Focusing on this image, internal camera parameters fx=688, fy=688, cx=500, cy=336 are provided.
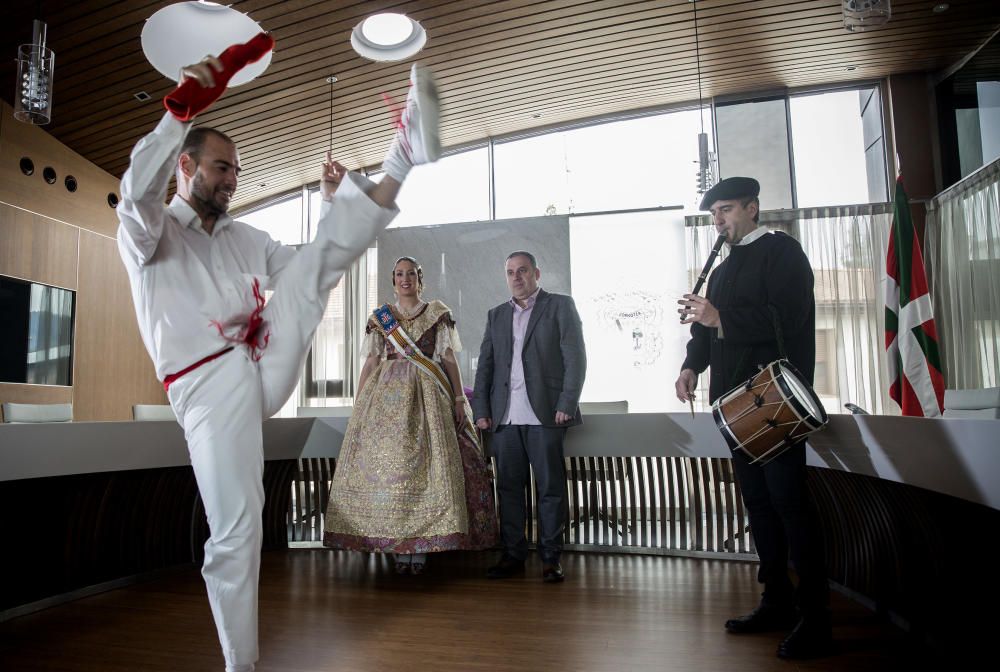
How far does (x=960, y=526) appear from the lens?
5.93 ft

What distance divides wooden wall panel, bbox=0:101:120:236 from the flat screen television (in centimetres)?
69

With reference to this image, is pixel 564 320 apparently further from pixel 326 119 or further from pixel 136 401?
pixel 136 401

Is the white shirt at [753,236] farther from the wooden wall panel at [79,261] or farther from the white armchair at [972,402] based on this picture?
the wooden wall panel at [79,261]

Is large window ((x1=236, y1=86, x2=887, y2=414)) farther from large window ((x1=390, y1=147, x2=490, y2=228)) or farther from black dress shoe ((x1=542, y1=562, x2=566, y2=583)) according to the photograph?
black dress shoe ((x1=542, y1=562, x2=566, y2=583))

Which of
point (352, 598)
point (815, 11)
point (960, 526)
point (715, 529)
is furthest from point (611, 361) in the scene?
point (960, 526)

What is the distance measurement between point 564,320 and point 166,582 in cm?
211

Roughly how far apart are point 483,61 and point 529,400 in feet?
11.9

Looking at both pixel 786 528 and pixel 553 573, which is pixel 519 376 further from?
pixel 786 528

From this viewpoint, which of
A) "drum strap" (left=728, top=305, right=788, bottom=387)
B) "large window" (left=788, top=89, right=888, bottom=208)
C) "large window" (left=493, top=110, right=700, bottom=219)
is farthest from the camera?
"large window" (left=493, top=110, right=700, bottom=219)

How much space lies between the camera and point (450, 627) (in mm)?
2271

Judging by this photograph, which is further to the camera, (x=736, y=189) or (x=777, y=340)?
(x=736, y=189)

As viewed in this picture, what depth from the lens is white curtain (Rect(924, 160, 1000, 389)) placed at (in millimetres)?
5352

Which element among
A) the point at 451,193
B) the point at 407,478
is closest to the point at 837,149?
the point at 451,193

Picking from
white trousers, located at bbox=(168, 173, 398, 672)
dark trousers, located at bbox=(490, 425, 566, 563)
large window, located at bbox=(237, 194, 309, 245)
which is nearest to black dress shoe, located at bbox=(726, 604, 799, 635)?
dark trousers, located at bbox=(490, 425, 566, 563)
